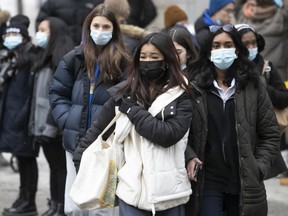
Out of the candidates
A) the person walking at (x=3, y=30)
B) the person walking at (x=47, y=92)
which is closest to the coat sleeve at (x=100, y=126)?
the person walking at (x=47, y=92)

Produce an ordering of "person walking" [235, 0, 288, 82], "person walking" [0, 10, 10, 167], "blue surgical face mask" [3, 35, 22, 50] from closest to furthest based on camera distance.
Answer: "blue surgical face mask" [3, 35, 22, 50] < "person walking" [0, 10, 10, 167] < "person walking" [235, 0, 288, 82]

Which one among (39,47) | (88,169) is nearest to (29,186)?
(39,47)

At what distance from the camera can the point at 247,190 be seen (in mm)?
5297

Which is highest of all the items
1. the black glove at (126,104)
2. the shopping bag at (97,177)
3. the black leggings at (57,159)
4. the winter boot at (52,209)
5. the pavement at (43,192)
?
the black glove at (126,104)

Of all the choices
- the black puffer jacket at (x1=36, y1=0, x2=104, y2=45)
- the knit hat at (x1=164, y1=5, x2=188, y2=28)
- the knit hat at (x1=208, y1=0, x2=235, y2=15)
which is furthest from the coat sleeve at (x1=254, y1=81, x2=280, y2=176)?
the black puffer jacket at (x1=36, y1=0, x2=104, y2=45)

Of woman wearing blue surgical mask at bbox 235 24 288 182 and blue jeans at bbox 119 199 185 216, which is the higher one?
woman wearing blue surgical mask at bbox 235 24 288 182

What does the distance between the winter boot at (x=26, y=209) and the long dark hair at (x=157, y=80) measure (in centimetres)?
315

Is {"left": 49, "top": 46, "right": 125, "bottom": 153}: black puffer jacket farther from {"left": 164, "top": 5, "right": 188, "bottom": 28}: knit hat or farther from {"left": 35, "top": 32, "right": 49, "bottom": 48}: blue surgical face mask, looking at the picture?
{"left": 164, "top": 5, "right": 188, "bottom": 28}: knit hat

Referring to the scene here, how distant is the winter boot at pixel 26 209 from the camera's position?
7.98 m

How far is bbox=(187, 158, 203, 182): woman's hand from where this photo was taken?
17.1ft

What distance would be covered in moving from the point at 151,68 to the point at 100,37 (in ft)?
3.48

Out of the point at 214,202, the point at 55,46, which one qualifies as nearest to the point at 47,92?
the point at 55,46

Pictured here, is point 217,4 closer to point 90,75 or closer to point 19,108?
point 19,108

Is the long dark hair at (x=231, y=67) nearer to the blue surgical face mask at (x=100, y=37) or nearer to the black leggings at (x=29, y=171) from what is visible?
the blue surgical face mask at (x=100, y=37)
